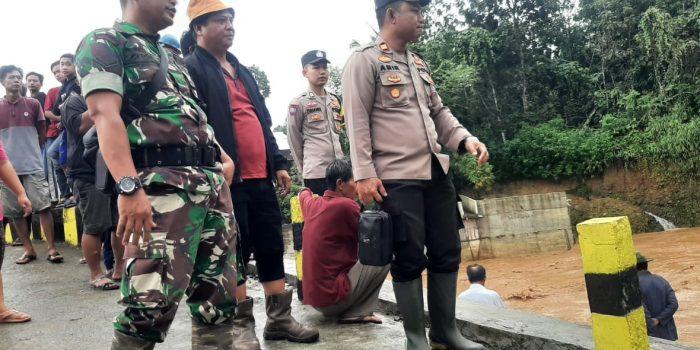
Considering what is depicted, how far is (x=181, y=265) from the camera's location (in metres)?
2.12

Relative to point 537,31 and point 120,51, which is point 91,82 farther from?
point 537,31

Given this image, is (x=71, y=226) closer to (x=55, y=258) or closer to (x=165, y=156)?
(x=55, y=258)

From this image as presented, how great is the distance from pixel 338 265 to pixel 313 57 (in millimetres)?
2206

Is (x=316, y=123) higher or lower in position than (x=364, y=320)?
higher

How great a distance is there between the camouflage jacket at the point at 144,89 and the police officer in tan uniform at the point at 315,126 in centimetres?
265

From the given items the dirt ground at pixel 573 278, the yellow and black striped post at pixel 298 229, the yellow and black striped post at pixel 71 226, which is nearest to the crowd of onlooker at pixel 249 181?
the yellow and black striped post at pixel 298 229

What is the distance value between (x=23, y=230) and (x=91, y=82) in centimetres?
526

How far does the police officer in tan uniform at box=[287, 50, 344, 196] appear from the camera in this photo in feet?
16.4

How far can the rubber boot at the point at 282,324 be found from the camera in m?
3.37

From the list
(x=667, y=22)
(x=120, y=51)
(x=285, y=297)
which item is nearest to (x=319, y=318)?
(x=285, y=297)

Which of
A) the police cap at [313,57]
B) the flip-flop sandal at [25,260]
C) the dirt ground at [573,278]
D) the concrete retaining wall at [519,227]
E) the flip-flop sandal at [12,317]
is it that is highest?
the police cap at [313,57]

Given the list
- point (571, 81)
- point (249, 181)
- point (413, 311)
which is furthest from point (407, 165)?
point (571, 81)

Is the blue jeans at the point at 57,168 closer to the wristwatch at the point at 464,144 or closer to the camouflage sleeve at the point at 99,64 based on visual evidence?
the camouflage sleeve at the point at 99,64

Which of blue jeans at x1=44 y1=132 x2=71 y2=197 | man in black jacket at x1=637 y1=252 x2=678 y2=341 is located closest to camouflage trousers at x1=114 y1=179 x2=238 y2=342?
man in black jacket at x1=637 y1=252 x2=678 y2=341
